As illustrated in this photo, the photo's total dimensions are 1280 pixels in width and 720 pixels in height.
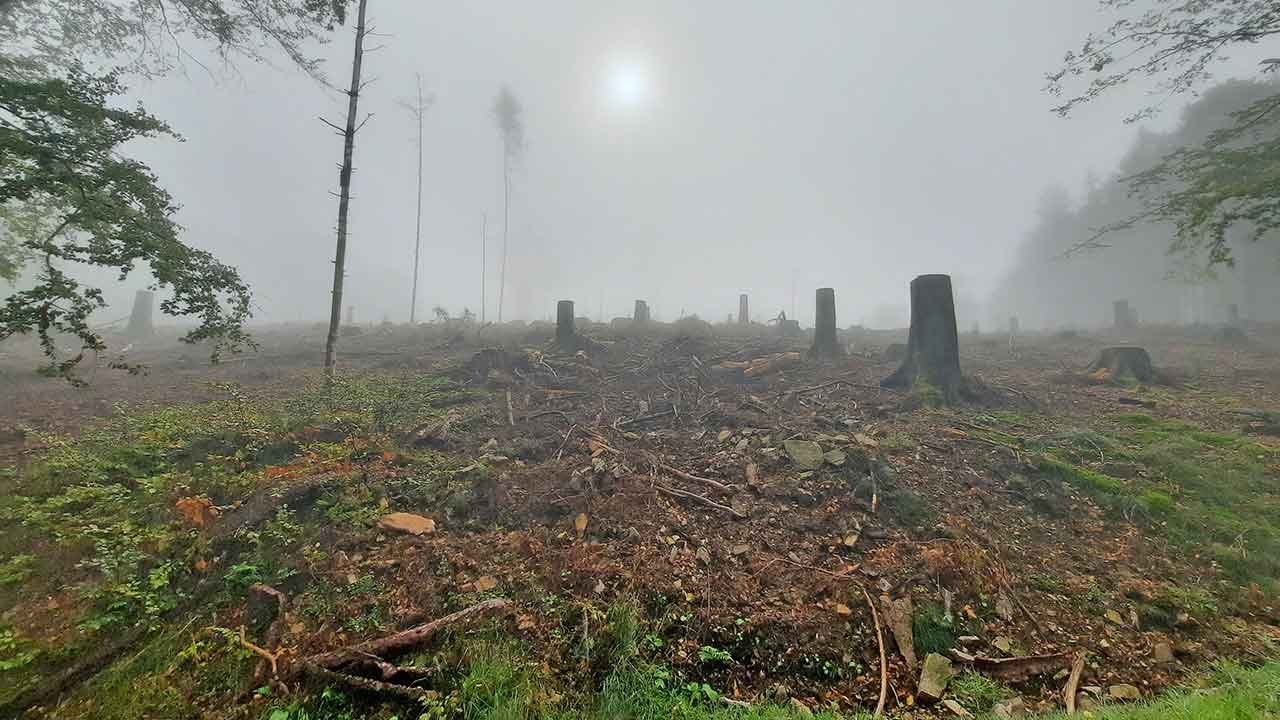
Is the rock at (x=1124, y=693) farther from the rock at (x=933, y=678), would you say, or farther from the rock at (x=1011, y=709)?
the rock at (x=933, y=678)

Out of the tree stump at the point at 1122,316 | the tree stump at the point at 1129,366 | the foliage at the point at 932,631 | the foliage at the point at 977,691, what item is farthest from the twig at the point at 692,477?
the tree stump at the point at 1122,316

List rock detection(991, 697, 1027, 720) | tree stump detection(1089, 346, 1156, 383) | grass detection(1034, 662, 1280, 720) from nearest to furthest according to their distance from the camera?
1. grass detection(1034, 662, 1280, 720)
2. rock detection(991, 697, 1027, 720)
3. tree stump detection(1089, 346, 1156, 383)

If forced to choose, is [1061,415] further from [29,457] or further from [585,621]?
[29,457]

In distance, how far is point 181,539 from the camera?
417 centimetres

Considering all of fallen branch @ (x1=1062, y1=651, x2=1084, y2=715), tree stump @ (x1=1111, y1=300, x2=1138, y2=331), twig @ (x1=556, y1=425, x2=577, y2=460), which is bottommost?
fallen branch @ (x1=1062, y1=651, x2=1084, y2=715)

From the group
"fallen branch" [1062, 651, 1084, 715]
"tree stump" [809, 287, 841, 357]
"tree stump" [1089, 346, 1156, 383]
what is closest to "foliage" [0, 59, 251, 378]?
"fallen branch" [1062, 651, 1084, 715]

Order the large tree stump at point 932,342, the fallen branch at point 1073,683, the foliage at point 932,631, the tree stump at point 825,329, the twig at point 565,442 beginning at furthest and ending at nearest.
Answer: the tree stump at point 825,329 → the large tree stump at point 932,342 → the twig at point 565,442 → the foliage at point 932,631 → the fallen branch at point 1073,683

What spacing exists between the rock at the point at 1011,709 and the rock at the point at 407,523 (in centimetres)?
510

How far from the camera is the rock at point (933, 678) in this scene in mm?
3133

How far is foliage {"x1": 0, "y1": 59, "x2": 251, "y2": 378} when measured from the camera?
4.64 m

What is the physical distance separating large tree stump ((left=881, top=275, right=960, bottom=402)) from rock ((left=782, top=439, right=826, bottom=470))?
14.0 ft

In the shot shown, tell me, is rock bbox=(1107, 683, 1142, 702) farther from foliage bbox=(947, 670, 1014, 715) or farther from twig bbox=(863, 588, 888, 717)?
twig bbox=(863, 588, 888, 717)

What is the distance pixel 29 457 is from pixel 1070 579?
38.6ft

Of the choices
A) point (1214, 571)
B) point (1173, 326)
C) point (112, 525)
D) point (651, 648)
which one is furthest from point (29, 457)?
point (1173, 326)
